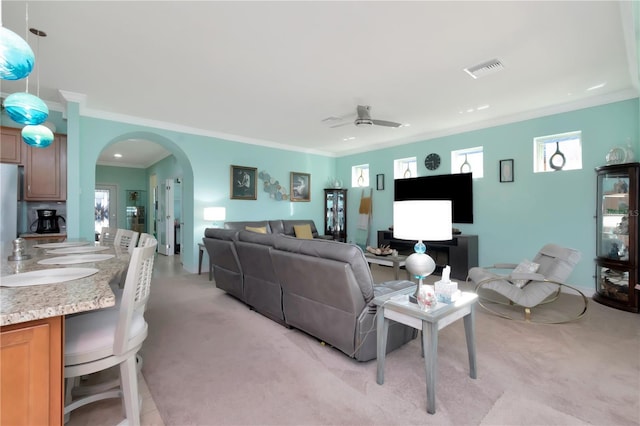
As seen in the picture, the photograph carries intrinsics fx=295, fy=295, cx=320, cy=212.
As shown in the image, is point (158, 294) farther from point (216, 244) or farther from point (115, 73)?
point (115, 73)

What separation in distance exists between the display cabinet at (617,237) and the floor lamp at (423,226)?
305 cm

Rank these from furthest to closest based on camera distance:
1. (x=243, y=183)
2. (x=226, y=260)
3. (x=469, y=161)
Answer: (x=243, y=183), (x=469, y=161), (x=226, y=260)

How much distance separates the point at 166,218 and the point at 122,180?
310cm

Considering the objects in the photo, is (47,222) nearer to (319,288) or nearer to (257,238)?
(257,238)

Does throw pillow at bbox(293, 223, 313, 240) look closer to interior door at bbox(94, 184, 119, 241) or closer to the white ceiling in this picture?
the white ceiling

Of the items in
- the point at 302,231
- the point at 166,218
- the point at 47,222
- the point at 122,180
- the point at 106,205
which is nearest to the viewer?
the point at 47,222

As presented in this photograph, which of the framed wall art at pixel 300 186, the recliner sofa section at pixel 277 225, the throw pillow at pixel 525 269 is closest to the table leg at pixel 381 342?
the throw pillow at pixel 525 269

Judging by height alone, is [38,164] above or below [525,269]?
above

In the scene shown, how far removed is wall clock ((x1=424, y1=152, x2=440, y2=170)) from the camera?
573 centimetres

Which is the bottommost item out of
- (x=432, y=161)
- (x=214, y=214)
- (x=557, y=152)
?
(x=214, y=214)

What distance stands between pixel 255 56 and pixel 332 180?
16.3 ft

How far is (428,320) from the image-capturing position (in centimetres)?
171

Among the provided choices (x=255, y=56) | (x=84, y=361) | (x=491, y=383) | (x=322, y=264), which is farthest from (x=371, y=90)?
(x=84, y=361)

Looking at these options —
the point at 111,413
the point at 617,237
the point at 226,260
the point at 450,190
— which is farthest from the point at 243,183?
the point at 617,237
